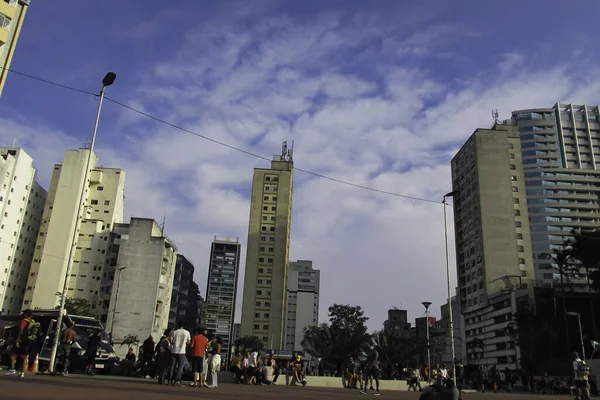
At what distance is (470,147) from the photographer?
94000mm

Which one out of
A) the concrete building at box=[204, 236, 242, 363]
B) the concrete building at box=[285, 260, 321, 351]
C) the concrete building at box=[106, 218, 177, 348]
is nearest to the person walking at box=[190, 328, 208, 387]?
the concrete building at box=[106, 218, 177, 348]

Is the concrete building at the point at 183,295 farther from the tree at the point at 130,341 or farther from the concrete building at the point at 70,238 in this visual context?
the tree at the point at 130,341

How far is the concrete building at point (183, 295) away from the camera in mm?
95100

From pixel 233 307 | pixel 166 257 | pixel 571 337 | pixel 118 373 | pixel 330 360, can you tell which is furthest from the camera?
pixel 233 307

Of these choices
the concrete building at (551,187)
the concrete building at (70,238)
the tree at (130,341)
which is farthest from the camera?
the concrete building at (551,187)

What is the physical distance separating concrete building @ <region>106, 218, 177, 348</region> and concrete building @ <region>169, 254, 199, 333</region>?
38.0 feet

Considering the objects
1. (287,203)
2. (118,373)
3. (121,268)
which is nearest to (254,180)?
(287,203)

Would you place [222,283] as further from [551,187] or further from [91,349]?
[91,349]

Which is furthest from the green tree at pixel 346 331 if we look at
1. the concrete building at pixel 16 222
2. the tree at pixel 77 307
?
the concrete building at pixel 16 222

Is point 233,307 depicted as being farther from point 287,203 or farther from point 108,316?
point 108,316

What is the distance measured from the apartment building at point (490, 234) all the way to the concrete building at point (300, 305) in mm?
68391

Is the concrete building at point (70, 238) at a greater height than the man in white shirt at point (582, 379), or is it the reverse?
the concrete building at point (70, 238)

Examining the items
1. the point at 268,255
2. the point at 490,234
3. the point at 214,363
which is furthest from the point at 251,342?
the point at 214,363

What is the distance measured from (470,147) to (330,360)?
53.0 m
